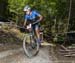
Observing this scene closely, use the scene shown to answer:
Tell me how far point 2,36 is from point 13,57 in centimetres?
348

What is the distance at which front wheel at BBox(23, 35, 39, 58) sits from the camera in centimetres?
1249

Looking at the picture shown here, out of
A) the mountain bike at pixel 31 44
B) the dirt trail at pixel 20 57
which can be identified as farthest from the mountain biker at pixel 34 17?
the dirt trail at pixel 20 57

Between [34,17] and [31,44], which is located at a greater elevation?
[34,17]

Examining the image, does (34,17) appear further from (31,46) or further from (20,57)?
(20,57)

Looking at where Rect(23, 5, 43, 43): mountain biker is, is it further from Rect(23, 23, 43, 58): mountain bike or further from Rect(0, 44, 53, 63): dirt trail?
Rect(0, 44, 53, 63): dirt trail

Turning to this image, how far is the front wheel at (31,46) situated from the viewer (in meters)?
12.5

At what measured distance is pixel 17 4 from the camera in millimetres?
17547

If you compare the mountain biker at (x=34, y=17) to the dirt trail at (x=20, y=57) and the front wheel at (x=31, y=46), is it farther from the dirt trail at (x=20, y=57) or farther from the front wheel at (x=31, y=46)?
the dirt trail at (x=20, y=57)

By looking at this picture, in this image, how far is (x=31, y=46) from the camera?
12.6 meters

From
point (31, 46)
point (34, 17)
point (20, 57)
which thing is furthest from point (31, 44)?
point (34, 17)

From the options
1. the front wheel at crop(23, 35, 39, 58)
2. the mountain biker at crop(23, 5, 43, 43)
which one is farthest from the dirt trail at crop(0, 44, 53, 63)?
the mountain biker at crop(23, 5, 43, 43)

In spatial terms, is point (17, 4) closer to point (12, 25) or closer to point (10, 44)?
point (12, 25)

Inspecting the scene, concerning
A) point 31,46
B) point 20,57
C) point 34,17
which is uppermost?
point 34,17

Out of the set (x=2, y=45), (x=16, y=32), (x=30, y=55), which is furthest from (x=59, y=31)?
(x=30, y=55)
